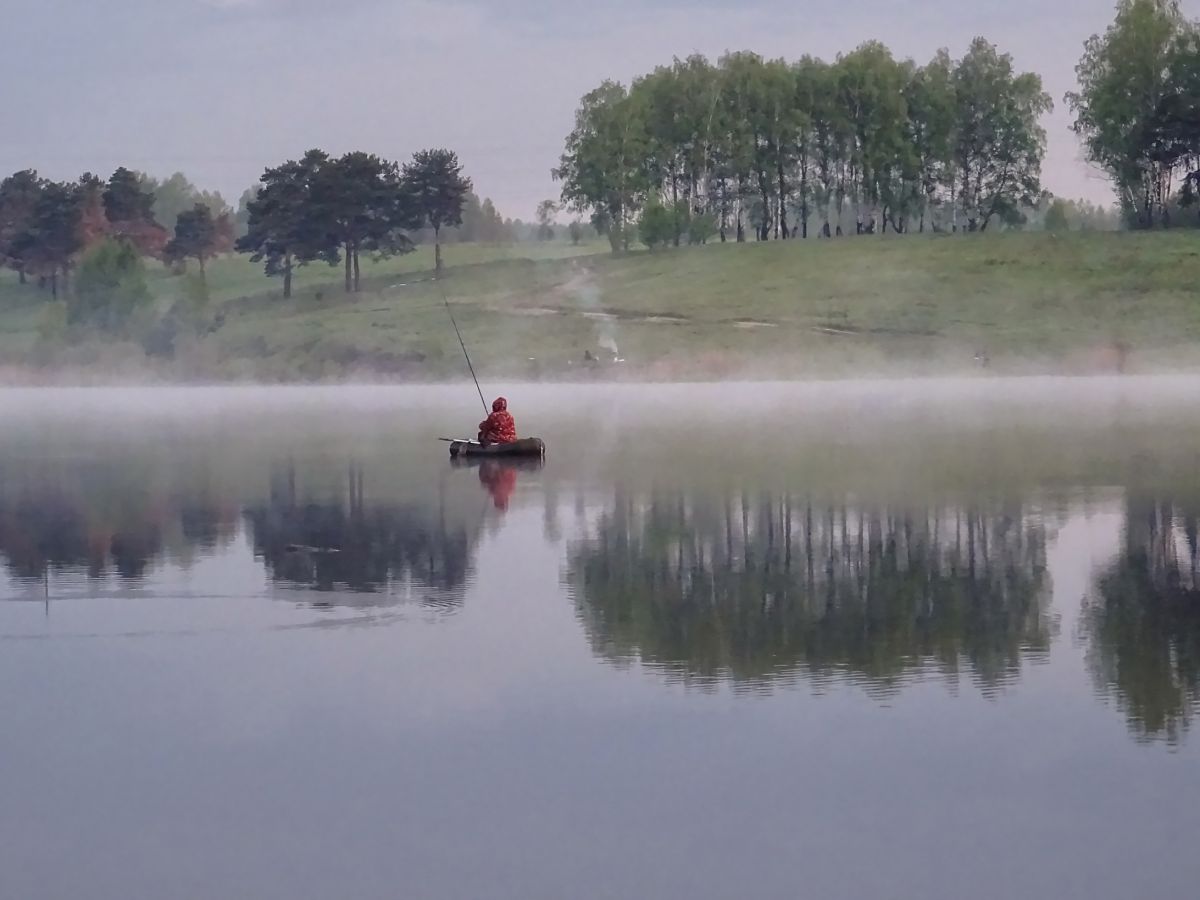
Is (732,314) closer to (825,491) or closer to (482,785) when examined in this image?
(825,491)

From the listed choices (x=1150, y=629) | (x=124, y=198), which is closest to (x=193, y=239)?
(x=124, y=198)

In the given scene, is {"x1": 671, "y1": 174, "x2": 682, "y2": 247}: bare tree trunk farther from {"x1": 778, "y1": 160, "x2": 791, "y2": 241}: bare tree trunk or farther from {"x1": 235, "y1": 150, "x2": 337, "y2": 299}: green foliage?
{"x1": 235, "y1": 150, "x2": 337, "y2": 299}: green foliage

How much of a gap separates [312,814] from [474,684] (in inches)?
124

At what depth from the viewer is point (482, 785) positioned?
35.1 feet

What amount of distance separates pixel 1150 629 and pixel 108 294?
88127 millimetres

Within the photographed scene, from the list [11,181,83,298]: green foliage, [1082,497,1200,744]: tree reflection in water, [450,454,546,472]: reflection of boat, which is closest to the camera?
[1082,497,1200,744]: tree reflection in water

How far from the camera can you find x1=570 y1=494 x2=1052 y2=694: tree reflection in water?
13852 millimetres

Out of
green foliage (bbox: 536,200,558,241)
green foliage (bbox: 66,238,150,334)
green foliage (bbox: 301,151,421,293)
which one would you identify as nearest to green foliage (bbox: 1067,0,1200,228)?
green foliage (bbox: 536,200,558,241)

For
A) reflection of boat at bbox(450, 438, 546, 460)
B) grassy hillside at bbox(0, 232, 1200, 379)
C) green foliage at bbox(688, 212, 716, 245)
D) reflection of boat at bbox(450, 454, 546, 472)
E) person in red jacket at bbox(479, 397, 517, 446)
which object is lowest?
reflection of boat at bbox(450, 454, 546, 472)

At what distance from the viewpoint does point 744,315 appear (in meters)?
Answer: 85.9

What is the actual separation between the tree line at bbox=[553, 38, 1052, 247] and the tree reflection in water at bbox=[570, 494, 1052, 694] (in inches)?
3256

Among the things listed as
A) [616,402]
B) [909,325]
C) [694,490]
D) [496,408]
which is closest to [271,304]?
[909,325]

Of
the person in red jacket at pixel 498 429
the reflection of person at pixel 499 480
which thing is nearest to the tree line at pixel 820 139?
the person in red jacket at pixel 498 429

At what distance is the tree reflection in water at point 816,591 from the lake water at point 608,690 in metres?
0.07
